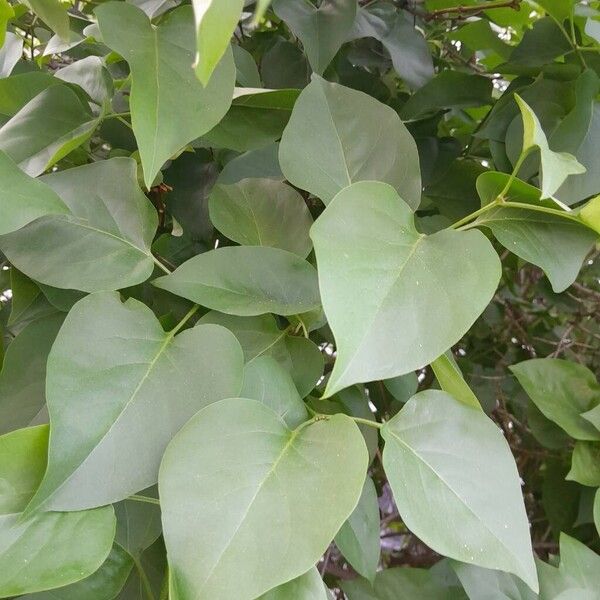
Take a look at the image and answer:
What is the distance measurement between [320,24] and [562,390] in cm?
32

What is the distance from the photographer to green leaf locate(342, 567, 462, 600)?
375mm

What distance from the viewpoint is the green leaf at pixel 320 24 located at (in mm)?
378

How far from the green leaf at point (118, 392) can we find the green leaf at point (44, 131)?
0.33 ft

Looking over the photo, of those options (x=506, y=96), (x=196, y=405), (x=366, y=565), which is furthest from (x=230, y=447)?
(x=506, y=96)

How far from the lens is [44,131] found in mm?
329

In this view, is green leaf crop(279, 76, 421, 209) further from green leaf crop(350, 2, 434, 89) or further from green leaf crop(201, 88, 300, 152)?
green leaf crop(350, 2, 434, 89)

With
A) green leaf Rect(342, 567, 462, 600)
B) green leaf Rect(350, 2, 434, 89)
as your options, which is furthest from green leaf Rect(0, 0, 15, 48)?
green leaf Rect(342, 567, 462, 600)

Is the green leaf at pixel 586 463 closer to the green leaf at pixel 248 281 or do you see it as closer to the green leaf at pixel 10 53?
the green leaf at pixel 248 281

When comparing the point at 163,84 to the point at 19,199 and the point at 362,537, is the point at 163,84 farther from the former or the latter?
the point at 362,537

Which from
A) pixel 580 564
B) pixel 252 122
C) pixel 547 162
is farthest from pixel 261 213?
pixel 580 564

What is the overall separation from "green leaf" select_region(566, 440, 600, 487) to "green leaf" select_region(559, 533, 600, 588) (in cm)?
8

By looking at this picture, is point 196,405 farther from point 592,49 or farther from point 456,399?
point 592,49

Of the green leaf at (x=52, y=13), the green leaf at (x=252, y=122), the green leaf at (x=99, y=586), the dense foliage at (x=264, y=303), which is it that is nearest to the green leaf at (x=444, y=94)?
the dense foliage at (x=264, y=303)

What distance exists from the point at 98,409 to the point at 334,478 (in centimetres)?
10
